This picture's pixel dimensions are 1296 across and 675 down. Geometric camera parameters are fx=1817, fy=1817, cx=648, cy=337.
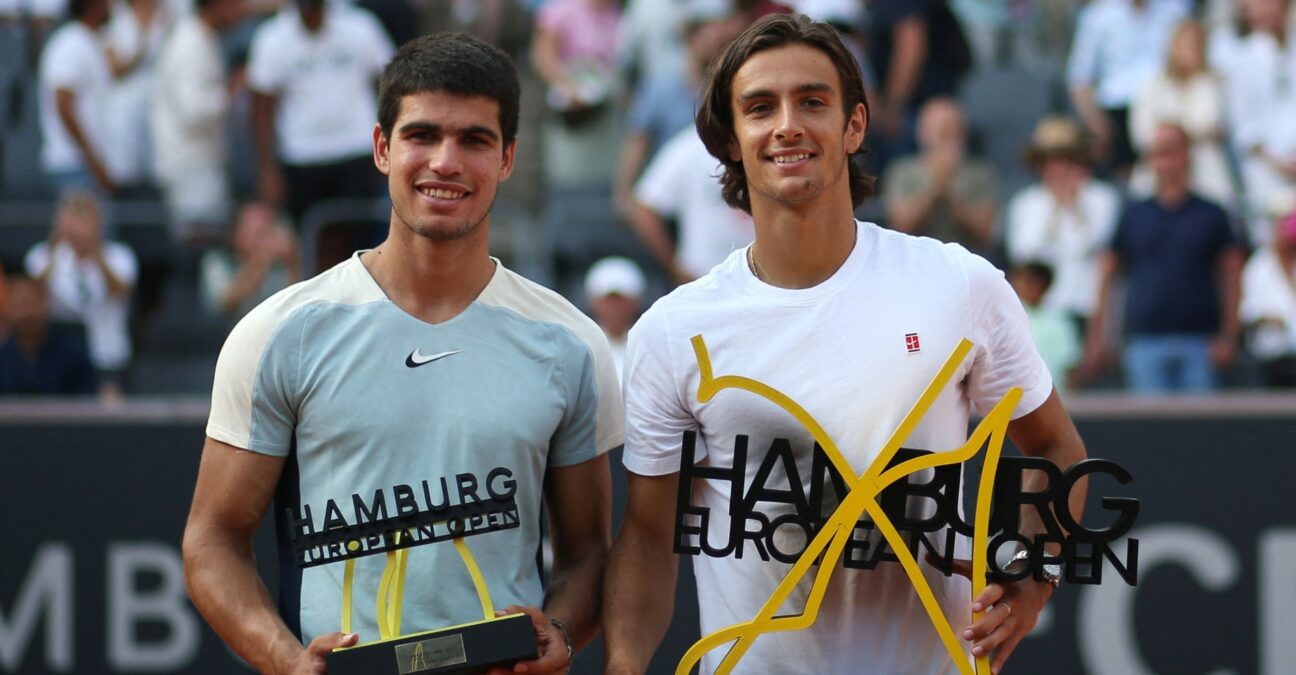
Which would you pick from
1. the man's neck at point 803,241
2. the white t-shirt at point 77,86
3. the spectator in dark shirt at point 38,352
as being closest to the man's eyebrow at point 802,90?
the man's neck at point 803,241

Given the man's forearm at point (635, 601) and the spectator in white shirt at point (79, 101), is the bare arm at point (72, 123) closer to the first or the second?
the spectator in white shirt at point (79, 101)

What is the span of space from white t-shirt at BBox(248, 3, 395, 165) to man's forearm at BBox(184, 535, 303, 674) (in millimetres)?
5884

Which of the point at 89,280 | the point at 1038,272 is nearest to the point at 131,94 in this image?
the point at 89,280

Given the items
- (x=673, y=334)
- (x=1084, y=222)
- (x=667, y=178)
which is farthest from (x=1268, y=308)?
(x=673, y=334)

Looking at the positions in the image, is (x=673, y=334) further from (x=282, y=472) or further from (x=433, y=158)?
(x=282, y=472)

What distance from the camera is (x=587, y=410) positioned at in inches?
150

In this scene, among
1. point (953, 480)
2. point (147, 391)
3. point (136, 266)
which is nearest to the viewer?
point (953, 480)

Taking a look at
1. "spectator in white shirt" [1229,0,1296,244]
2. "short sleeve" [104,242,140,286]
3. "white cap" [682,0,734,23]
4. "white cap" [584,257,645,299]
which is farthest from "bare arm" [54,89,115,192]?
"spectator in white shirt" [1229,0,1296,244]

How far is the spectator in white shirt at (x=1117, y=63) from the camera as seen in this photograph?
1006 cm

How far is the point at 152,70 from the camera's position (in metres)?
10.1

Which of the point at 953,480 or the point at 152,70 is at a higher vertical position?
the point at 152,70

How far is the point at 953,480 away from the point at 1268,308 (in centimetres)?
549

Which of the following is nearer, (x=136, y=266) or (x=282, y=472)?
(x=282, y=472)

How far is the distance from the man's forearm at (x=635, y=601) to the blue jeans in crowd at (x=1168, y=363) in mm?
5047
